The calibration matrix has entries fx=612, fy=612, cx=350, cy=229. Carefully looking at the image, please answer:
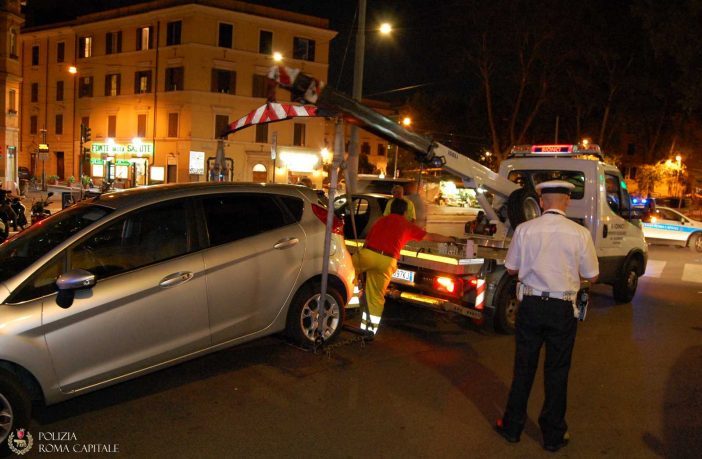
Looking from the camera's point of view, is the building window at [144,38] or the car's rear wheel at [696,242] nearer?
the car's rear wheel at [696,242]

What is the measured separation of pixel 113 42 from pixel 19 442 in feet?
155

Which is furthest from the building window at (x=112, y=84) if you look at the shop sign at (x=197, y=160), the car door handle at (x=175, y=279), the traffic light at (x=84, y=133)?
the car door handle at (x=175, y=279)

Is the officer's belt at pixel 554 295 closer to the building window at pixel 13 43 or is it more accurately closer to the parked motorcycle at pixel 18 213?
the parked motorcycle at pixel 18 213

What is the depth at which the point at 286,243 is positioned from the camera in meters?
5.77

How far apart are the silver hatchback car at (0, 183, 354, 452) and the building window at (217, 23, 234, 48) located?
39.0 meters

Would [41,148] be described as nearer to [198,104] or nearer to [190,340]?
[198,104]

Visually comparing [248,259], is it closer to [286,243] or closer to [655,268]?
[286,243]

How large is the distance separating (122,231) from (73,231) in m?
0.36

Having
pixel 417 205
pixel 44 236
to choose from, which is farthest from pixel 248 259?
pixel 417 205

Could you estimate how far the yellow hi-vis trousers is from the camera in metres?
6.56

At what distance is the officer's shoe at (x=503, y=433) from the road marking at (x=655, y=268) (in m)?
10.5

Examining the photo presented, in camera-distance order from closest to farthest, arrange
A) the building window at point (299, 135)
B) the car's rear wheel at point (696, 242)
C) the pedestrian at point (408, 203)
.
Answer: the pedestrian at point (408, 203) → the car's rear wheel at point (696, 242) → the building window at point (299, 135)

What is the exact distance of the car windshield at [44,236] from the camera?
174 inches

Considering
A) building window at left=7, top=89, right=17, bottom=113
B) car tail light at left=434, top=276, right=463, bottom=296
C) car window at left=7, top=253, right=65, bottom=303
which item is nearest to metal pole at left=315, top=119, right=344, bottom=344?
car tail light at left=434, top=276, right=463, bottom=296
